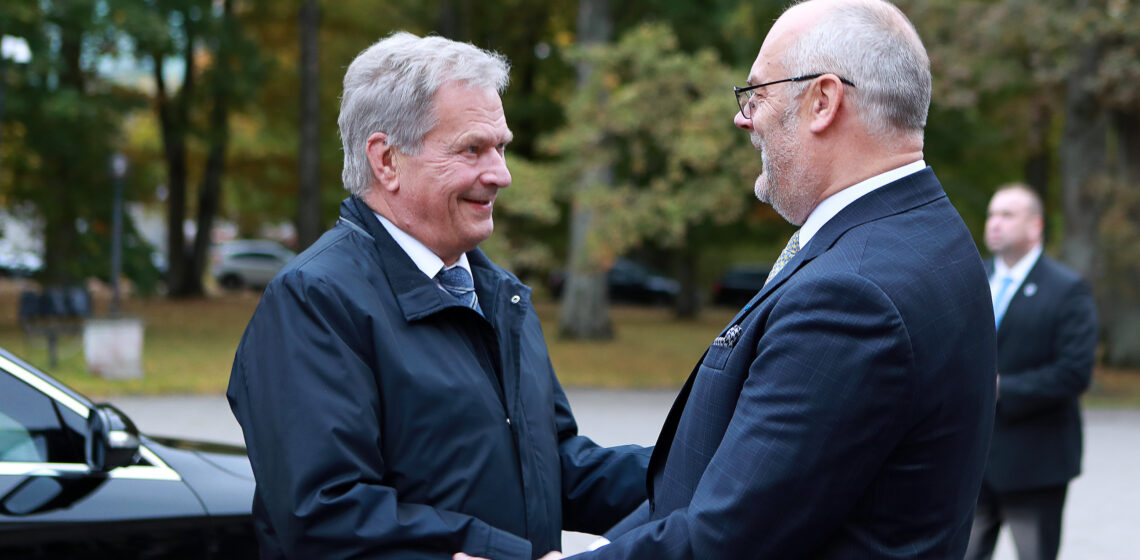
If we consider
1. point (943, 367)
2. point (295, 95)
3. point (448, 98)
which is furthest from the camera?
point (295, 95)

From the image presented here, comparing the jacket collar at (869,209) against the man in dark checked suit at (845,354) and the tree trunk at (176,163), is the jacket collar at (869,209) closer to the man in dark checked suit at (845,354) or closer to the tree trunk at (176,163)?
the man in dark checked suit at (845,354)

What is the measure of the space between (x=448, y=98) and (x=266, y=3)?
26616 millimetres

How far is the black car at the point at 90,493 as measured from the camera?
9.77ft

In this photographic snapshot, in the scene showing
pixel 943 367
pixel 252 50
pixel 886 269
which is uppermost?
pixel 252 50

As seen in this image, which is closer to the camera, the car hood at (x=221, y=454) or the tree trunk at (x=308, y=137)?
the car hood at (x=221, y=454)

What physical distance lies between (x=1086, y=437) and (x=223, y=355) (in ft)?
39.3

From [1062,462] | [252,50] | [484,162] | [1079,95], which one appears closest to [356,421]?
[484,162]

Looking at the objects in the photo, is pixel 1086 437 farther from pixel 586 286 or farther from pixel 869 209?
pixel 586 286

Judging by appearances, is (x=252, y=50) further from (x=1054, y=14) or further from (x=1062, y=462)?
→ (x=1062, y=462)

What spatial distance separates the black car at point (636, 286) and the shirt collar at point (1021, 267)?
30333 mm

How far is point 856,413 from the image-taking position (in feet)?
5.63

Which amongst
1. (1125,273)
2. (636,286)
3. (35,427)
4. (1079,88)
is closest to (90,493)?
(35,427)

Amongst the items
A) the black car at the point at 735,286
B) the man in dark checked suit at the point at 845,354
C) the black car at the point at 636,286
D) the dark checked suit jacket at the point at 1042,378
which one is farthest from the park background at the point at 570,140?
the man in dark checked suit at the point at 845,354

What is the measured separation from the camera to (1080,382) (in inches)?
193
